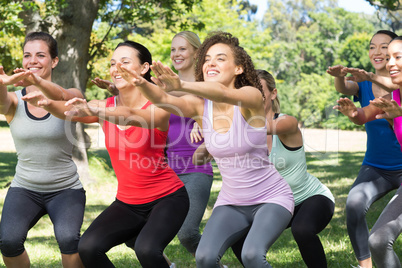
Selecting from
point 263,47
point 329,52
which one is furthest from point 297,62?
point 263,47

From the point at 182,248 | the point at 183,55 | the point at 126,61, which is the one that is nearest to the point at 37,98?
the point at 126,61

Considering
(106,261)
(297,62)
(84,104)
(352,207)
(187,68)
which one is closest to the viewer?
(84,104)

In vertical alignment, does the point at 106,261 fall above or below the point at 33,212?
below

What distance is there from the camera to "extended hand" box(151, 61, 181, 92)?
350 cm

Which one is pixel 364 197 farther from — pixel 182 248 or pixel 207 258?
pixel 182 248

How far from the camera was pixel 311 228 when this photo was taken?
4.62 meters

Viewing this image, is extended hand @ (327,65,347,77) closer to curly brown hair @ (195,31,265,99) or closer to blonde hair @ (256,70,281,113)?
blonde hair @ (256,70,281,113)

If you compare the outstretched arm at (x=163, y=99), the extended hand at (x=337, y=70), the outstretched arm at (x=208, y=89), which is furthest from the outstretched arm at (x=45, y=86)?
the extended hand at (x=337, y=70)

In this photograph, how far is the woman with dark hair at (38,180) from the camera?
14.5 ft

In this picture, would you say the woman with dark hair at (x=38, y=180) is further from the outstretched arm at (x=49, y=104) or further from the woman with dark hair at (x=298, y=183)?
the woman with dark hair at (x=298, y=183)

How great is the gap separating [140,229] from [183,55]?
2277 millimetres

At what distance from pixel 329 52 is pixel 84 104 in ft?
163

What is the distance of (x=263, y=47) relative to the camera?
124ft

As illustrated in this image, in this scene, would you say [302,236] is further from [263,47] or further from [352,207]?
[263,47]
